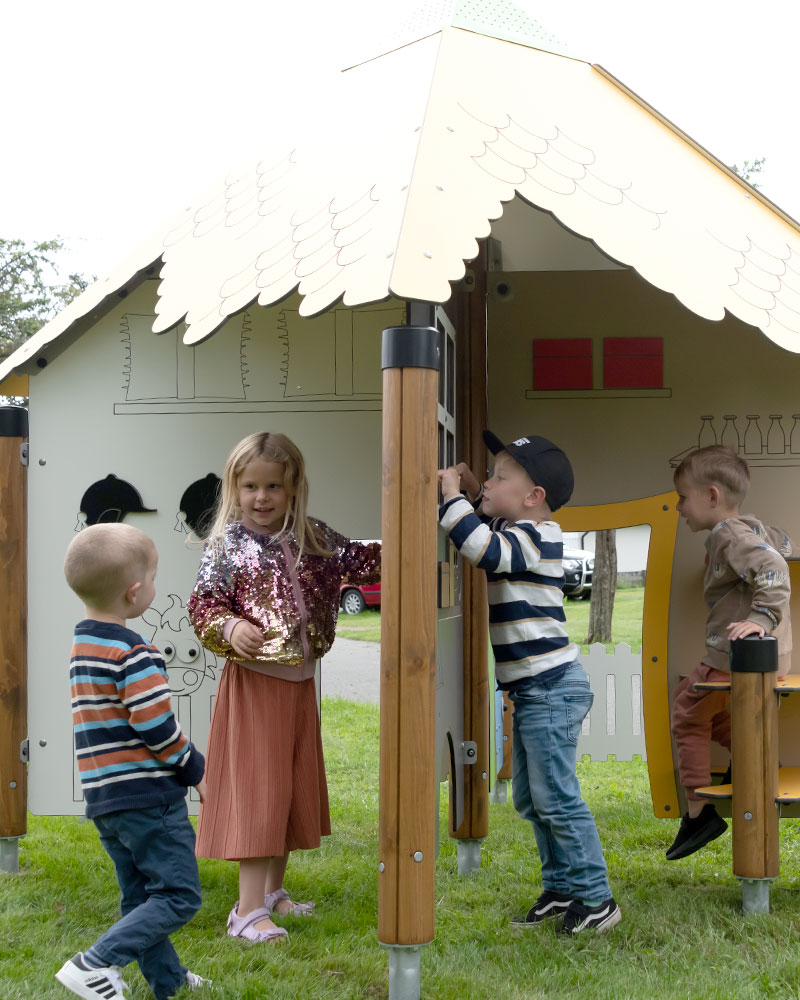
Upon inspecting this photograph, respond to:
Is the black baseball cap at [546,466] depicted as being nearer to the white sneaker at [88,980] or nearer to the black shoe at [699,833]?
the black shoe at [699,833]

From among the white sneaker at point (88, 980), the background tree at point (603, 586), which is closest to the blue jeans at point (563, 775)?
the white sneaker at point (88, 980)

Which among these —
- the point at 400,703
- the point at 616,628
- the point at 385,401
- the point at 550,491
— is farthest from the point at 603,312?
the point at 616,628

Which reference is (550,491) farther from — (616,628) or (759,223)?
(616,628)

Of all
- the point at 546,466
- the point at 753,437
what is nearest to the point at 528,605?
the point at 546,466

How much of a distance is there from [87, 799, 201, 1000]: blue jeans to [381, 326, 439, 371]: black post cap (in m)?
1.38

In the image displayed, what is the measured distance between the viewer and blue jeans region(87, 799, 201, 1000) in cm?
286

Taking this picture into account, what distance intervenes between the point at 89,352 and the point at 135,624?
1.17 metres

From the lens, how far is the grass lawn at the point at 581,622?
17125 mm

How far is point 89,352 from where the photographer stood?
457 centimetres

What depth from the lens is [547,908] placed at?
3832 mm

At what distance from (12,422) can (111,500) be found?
0.53 m

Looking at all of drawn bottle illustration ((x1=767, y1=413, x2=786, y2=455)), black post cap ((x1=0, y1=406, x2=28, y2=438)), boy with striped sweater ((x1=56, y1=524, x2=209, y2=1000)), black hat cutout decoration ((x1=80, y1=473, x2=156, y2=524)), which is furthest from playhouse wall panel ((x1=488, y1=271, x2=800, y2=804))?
boy with striped sweater ((x1=56, y1=524, x2=209, y2=1000))

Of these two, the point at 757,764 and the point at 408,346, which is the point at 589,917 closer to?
the point at 757,764

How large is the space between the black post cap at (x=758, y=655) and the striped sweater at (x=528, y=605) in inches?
24.9
